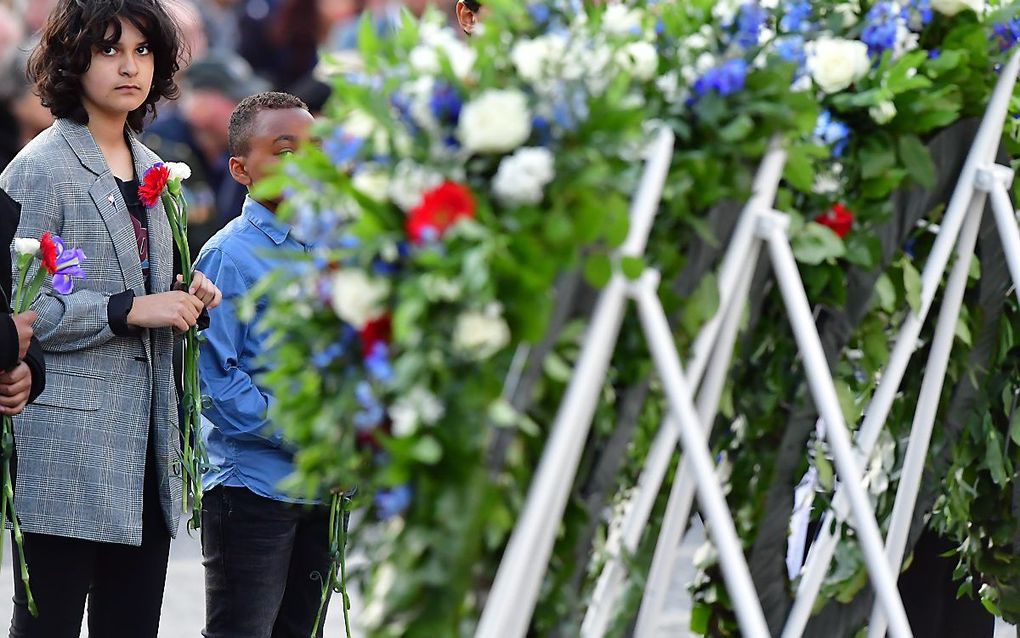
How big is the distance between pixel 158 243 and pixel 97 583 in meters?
0.67

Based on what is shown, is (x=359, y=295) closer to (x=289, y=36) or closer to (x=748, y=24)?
(x=748, y=24)

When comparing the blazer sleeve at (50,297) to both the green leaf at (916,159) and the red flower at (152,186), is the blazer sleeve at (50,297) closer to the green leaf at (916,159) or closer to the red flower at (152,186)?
the red flower at (152,186)

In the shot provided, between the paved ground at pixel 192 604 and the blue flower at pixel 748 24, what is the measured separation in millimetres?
2308

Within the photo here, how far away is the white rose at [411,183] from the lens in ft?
6.01

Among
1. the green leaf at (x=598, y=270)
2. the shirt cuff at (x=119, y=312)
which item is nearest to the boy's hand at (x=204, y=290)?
the shirt cuff at (x=119, y=312)

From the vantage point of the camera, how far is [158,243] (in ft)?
9.83

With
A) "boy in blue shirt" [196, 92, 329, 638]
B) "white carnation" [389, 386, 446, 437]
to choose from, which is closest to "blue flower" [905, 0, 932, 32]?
"white carnation" [389, 386, 446, 437]

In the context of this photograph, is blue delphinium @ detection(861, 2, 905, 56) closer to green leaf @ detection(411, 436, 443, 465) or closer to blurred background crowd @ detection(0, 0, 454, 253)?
green leaf @ detection(411, 436, 443, 465)

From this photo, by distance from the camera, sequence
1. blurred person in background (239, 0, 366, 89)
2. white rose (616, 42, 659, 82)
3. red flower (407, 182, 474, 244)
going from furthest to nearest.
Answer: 1. blurred person in background (239, 0, 366, 89)
2. white rose (616, 42, 659, 82)
3. red flower (407, 182, 474, 244)

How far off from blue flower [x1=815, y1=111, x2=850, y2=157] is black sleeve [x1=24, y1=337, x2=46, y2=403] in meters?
1.42

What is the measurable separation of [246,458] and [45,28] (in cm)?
93

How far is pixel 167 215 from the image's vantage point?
10.0 feet

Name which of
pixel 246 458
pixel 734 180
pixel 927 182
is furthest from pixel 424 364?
pixel 246 458

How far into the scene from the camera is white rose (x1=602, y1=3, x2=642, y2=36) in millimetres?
2049
